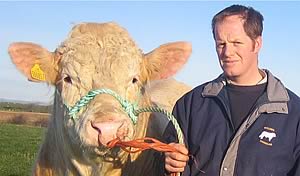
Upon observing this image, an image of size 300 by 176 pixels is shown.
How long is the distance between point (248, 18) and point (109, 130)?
1.45m

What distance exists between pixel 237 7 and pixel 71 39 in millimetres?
1480

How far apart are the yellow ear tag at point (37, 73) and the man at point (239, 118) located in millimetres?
1290

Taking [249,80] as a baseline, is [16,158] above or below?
below

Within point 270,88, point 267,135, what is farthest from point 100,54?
point 267,135

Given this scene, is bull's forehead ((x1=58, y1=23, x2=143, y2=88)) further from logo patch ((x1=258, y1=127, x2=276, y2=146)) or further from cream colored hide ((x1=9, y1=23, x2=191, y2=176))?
logo patch ((x1=258, y1=127, x2=276, y2=146))

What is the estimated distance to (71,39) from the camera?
507cm

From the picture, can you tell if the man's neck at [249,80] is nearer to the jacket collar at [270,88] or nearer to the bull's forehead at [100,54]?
the jacket collar at [270,88]

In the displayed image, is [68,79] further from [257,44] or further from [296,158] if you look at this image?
[296,158]

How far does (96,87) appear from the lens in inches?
178

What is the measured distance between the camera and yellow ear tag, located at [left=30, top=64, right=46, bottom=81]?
516cm

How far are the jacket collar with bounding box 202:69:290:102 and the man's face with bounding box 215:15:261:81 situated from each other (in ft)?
0.57

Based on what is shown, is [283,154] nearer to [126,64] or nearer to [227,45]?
[227,45]

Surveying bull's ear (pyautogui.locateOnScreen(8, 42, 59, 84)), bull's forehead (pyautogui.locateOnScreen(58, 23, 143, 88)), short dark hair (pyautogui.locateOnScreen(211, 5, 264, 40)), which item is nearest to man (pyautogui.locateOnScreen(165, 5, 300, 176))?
short dark hair (pyautogui.locateOnScreen(211, 5, 264, 40))

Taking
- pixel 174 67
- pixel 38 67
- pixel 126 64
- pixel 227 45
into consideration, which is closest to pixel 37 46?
pixel 38 67
